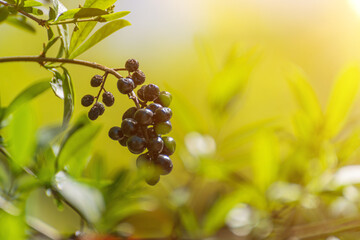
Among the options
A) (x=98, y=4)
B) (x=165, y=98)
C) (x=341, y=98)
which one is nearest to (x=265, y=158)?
(x=341, y=98)

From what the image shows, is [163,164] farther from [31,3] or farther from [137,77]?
[31,3]

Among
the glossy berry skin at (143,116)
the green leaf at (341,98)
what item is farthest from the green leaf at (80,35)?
the green leaf at (341,98)

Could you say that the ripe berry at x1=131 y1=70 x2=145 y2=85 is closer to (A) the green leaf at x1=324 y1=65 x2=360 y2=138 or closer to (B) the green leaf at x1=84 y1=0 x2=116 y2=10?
(B) the green leaf at x1=84 y1=0 x2=116 y2=10

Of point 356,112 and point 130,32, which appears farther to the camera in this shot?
point 356,112

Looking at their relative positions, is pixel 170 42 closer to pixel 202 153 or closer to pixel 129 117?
pixel 202 153

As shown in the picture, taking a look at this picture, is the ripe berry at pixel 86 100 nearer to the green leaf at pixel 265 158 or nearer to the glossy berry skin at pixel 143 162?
the glossy berry skin at pixel 143 162

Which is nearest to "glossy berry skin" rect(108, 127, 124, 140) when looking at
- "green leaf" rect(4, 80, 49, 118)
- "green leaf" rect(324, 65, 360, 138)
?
"green leaf" rect(4, 80, 49, 118)

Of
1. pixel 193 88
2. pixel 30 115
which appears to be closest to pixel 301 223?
pixel 193 88
